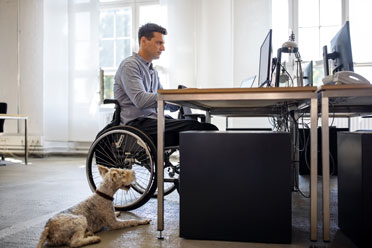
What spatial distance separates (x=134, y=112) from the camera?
2.21 m

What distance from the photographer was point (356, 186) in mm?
1481

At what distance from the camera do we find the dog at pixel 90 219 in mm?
1479

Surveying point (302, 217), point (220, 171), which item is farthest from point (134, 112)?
point (302, 217)

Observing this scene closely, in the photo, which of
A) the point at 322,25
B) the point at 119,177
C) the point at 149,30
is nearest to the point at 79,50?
the point at 149,30

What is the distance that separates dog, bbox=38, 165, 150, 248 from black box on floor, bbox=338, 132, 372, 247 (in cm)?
96

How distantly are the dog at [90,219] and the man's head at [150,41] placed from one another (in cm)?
95

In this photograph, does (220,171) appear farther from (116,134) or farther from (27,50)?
(27,50)

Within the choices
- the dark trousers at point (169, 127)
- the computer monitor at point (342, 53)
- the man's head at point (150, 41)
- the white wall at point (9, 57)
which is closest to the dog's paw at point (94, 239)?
the dark trousers at point (169, 127)

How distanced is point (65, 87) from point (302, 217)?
181 inches

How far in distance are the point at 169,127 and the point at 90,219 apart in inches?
26.1

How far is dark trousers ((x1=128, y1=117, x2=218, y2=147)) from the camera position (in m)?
2.02

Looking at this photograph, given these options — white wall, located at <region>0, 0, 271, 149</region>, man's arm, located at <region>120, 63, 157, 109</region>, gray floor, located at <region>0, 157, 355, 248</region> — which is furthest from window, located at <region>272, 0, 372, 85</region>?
man's arm, located at <region>120, 63, 157, 109</region>

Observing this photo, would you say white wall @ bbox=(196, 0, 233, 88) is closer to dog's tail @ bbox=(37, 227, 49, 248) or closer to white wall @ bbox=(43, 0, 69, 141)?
white wall @ bbox=(43, 0, 69, 141)

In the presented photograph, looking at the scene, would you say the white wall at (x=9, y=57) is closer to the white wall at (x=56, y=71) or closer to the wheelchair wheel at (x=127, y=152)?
the white wall at (x=56, y=71)
